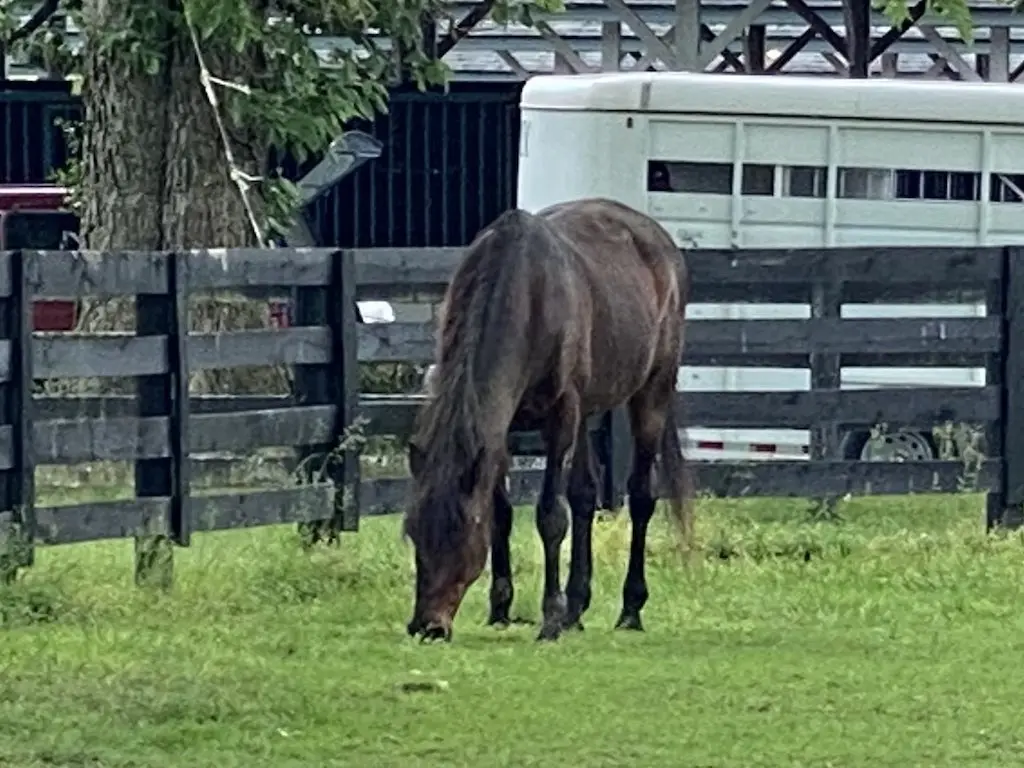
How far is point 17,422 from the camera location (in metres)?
10.4

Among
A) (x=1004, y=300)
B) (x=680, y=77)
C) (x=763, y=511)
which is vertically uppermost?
(x=680, y=77)

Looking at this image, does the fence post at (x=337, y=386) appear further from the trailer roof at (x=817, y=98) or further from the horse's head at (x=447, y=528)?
the trailer roof at (x=817, y=98)

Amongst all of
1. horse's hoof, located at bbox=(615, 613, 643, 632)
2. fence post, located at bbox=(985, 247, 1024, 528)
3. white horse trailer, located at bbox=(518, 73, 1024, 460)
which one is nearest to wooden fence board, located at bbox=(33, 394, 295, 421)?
horse's hoof, located at bbox=(615, 613, 643, 632)

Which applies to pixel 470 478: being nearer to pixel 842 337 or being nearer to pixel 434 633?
pixel 434 633

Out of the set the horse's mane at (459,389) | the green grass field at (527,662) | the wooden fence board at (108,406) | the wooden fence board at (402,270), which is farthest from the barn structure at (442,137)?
the horse's mane at (459,389)

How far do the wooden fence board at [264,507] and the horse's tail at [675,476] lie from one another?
67.0 inches

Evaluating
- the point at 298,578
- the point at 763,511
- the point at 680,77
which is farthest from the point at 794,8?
the point at 298,578

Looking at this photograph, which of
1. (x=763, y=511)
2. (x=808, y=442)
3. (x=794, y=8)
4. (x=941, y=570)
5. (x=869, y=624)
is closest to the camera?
(x=869, y=624)

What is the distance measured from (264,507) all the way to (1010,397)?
171 inches

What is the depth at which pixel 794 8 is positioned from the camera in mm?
25703

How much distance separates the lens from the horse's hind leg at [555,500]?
990 cm

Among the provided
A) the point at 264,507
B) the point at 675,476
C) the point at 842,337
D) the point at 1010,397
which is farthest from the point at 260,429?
the point at 1010,397

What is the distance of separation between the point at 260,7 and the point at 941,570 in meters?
6.36

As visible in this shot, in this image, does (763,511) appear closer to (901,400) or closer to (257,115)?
(901,400)
